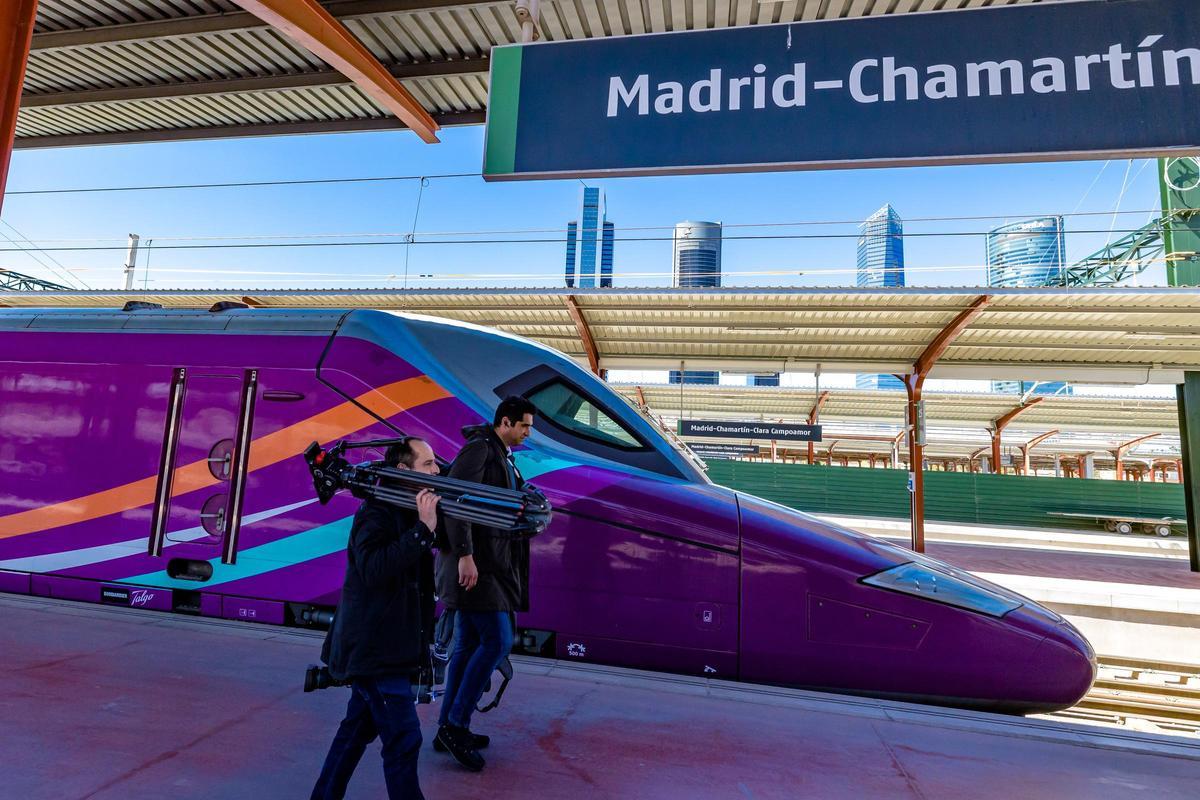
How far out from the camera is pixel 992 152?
10.7ft

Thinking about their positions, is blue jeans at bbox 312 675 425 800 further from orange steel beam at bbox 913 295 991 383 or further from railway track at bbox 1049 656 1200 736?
orange steel beam at bbox 913 295 991 383

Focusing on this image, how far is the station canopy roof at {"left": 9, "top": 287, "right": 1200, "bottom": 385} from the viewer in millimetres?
11211

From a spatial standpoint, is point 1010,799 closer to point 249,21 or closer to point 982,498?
point 249,21

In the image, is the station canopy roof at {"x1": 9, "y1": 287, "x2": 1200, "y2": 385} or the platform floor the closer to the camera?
the platform floor

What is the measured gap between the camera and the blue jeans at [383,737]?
2.38m

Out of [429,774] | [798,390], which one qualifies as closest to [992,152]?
[429,774]

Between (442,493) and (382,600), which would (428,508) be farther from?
(382,600)

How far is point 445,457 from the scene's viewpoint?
468 cm

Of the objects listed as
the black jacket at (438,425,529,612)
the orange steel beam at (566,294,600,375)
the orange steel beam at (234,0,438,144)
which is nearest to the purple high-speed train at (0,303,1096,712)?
the black jacket at (438,425,529,612)

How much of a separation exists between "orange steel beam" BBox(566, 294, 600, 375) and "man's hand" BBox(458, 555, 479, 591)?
9278 mm

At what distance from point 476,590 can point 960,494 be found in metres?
24.8

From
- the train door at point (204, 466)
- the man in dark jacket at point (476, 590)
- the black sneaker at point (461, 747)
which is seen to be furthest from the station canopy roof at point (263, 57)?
the black sneaker at point (461, 747)

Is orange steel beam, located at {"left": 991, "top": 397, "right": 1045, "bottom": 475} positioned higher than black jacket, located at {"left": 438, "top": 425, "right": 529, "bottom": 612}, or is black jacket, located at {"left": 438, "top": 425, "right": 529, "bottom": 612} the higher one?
orange steel beam, located at {"left": 991, "top": 397, "right": 1045, "bottom": 475}

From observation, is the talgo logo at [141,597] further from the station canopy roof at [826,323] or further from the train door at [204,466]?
the station canopy roof at [826,323]
